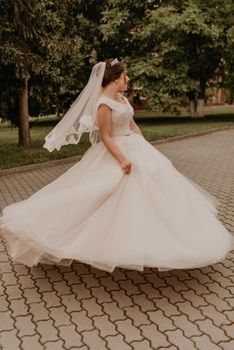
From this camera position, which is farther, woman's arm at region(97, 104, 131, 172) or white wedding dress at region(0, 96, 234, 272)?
woman's arm at region(97, 104, 131, 172)

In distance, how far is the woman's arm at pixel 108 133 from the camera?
4934 mm

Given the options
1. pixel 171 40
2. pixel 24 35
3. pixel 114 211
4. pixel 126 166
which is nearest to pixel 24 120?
pixel 24 35

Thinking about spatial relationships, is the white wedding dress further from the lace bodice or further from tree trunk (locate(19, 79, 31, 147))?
tree trunk (locate(19, 79, 31, 147))

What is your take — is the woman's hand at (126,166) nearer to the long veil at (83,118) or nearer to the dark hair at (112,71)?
the long veil at (83,118)

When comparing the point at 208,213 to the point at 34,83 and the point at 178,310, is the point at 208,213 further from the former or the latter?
the point at 34,83

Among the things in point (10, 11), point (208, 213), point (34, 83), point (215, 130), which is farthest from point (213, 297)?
point (215, 130)

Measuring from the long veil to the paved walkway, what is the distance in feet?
4.73

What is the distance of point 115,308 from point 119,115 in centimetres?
194

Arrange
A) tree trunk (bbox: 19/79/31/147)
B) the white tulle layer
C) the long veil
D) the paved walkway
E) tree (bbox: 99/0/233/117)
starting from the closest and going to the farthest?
the paved walkway
the white tulle layer
the long veil
tree trunk (bbox: 19/79/31/147)
tree (bbox: 99/0/233/117)

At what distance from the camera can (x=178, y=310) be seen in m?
4.35

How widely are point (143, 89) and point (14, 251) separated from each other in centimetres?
2382

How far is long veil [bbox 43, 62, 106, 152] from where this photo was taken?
17.0ft

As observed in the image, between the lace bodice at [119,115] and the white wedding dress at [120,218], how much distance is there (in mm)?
10

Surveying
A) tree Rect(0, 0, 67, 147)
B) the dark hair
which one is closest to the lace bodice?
the dark hair
